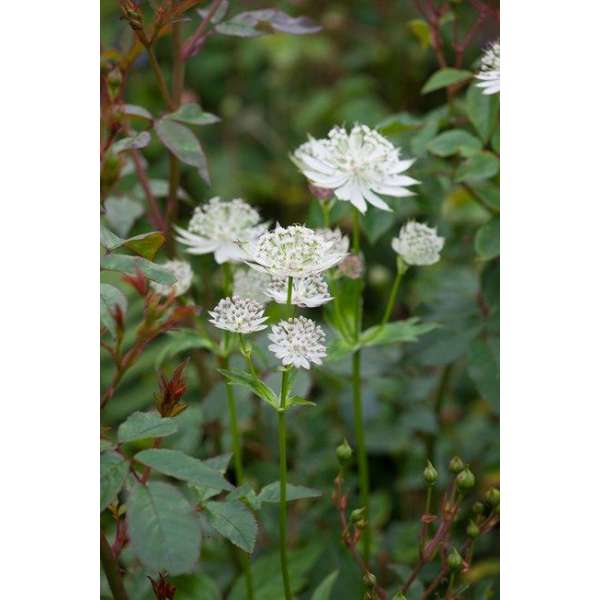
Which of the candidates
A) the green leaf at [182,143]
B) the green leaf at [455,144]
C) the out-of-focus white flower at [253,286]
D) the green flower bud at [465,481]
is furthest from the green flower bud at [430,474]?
the green leaf at [455,144]

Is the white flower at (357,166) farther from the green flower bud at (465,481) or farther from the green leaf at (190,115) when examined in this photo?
the green flower bud at (465,481)

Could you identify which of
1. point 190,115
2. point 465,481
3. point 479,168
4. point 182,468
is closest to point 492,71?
point 479,168

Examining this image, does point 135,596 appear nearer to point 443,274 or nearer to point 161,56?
point 443,274

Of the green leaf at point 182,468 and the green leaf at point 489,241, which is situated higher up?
the green leaf at point 182,468

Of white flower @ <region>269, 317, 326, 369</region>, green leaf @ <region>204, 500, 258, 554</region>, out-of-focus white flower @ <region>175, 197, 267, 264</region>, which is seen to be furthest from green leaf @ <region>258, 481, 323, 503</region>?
out-of-focus white flower @ <region>175, 197, 267, 264</region>

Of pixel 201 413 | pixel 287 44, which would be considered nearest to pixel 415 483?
pixel 201 413
